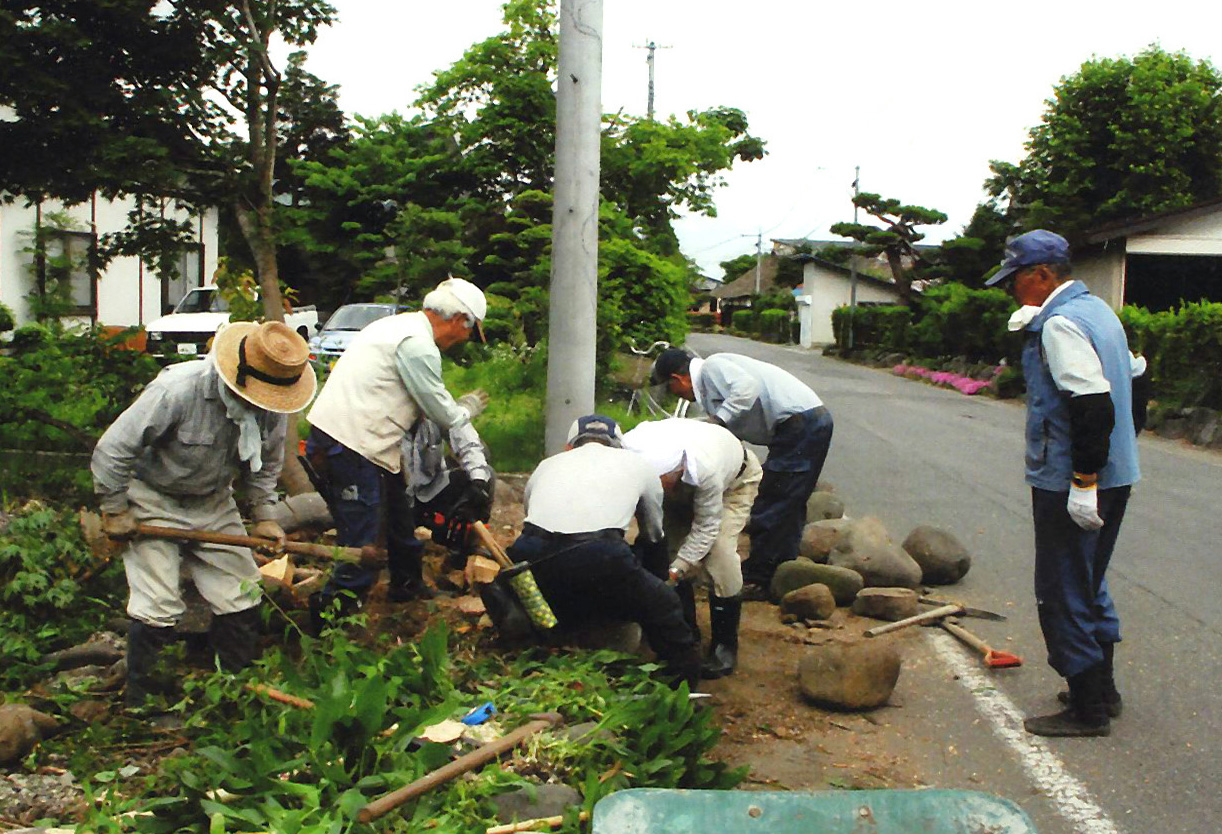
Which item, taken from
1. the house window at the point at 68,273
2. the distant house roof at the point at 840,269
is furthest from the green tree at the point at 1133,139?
the house window at the point at 68,273

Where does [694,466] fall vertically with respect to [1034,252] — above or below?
below

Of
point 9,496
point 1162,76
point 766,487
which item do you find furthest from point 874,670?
point 1162,76

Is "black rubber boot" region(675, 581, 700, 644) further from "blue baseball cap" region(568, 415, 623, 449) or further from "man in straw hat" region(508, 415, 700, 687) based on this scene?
"blue baseball cap" region(568, 415, 623, 449)

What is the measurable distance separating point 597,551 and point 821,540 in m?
3.51

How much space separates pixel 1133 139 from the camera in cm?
3531

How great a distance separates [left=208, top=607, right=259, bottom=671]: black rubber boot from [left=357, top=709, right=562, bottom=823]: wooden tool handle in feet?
5.00

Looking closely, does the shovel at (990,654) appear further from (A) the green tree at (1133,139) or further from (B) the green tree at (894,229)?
(B) the green tree at (894,229)

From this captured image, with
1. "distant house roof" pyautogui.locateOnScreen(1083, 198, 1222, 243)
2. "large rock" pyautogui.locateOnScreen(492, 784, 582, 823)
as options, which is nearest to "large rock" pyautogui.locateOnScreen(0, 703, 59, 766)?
"large rock" pyautogui.locateOnScreen(492, 784, 582, 823)

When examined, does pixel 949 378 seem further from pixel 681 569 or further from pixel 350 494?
pixel 350 494

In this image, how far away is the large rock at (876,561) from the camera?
789 cm

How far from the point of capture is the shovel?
20.8 feet

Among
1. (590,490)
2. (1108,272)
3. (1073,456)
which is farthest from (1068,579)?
(1108,272)

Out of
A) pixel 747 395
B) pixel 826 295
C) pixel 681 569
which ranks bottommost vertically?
pixel 681 569

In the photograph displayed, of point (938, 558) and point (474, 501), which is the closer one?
point (474, 501)
